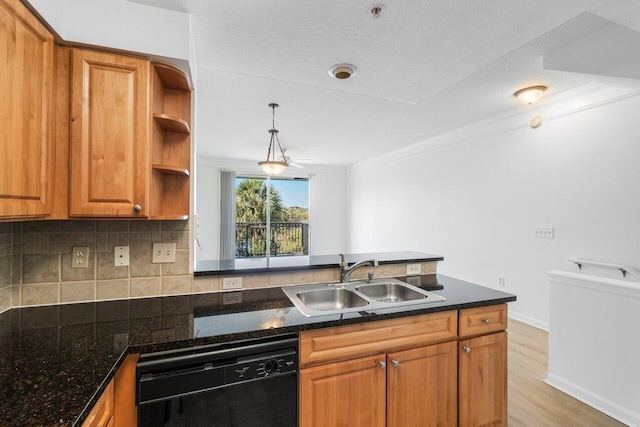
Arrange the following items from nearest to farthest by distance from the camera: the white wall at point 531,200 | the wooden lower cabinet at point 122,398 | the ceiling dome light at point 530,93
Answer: the wooden lower cabinet at point 122,398 → the white wall at point 531,200 → the ceiling dome light at point 530,93

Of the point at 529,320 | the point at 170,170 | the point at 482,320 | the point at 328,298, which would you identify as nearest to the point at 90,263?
the point at 170,170

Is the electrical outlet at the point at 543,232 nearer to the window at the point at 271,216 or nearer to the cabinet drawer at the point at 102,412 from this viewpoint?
the cabinet drawer at the point at 102,412

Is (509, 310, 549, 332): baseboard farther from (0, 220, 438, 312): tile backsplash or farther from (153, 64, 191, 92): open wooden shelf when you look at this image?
(153, 64, 191, 92): open wooden shelf

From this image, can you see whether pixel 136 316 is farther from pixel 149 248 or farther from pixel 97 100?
A: pixel 97 100

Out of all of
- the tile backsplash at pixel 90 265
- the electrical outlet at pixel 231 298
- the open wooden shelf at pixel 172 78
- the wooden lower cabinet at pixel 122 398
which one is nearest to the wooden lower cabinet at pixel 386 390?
the electrical outlet at pixel 231 298

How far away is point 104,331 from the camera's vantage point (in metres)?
1.22

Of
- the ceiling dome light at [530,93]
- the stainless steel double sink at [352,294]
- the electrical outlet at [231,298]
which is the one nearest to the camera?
the electrical outlet at [231,298]

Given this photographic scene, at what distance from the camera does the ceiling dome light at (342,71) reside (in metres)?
2.02

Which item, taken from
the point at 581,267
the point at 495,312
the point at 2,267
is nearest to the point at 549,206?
the point at 581,267

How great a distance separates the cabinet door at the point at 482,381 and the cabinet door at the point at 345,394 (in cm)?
50

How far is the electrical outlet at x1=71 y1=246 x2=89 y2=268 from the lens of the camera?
60.9 inches

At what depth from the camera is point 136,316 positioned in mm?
1389

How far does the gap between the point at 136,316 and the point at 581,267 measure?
3.78 meters

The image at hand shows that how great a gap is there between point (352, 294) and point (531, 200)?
2.80 metres
